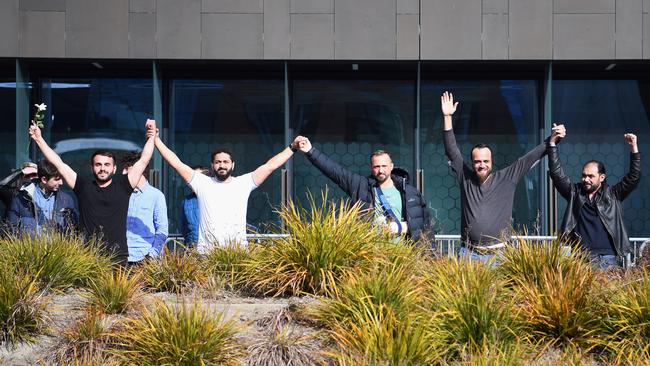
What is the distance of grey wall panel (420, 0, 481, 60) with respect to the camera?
15.9 meters

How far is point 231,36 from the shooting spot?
630 inches

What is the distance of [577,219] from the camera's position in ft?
34.6

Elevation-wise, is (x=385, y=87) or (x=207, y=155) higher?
(x=385, y=87)

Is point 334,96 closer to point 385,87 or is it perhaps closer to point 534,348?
point 385,87

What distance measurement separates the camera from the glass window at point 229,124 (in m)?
16.9

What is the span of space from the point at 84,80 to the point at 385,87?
4.94m

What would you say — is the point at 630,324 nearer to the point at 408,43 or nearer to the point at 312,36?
the point at 408,43

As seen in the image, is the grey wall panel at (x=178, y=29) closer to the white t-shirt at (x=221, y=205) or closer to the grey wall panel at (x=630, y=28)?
the white t-shirt at (x=221, y=205)

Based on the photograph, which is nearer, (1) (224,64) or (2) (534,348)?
(2) (534,348)

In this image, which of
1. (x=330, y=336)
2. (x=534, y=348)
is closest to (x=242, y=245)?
(x=330, y=336)

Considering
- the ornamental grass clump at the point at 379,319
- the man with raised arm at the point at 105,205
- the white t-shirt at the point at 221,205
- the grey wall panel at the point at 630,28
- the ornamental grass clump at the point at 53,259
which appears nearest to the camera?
the ornamental grass clump at the point at 379,319

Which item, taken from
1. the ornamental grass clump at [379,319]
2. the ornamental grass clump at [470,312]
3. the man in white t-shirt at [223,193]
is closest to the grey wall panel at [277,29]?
the man in white t-shirt at [223,193]

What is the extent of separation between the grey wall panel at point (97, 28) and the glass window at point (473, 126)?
4.91 m

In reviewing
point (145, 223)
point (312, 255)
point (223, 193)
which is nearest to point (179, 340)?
point (312, 255)
